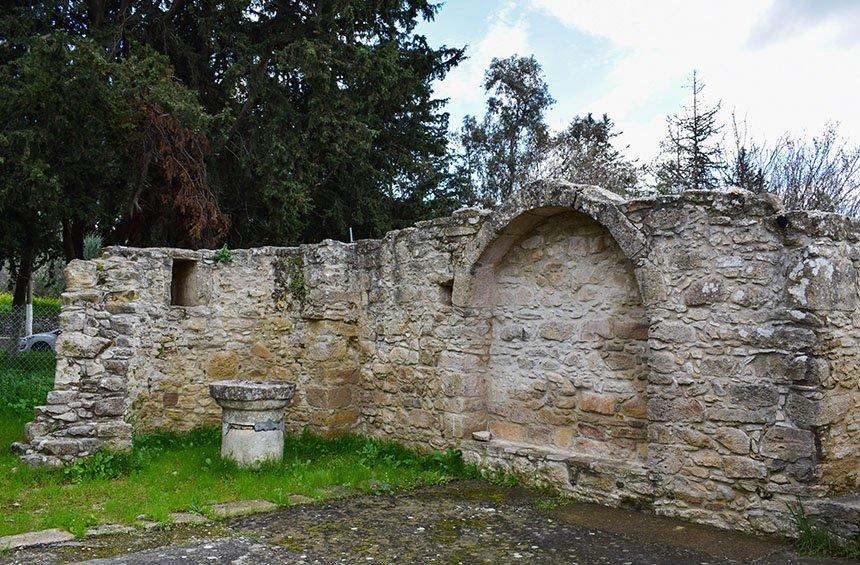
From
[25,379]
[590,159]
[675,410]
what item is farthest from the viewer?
[590,159]

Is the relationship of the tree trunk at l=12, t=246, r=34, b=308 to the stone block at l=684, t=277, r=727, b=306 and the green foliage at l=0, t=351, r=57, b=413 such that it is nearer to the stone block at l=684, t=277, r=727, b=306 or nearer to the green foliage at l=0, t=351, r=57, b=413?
the green foliage at l=0, t=351, r=57, b=413

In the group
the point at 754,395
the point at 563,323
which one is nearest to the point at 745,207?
the point at 754,395

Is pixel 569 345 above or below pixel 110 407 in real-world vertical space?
above

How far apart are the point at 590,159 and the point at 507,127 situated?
4.90 m

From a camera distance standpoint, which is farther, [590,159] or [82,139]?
[590,159]

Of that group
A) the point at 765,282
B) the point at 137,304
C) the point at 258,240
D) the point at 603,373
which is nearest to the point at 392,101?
the point at 258,240

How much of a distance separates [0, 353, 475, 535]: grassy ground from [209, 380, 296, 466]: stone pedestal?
0.14 meters

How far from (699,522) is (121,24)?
11679mm

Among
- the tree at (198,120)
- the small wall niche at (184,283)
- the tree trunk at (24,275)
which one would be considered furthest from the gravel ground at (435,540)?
the tree trunk at (24,275)

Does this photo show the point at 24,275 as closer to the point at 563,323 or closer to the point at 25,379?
the point at 25,379

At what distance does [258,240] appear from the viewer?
14.2m

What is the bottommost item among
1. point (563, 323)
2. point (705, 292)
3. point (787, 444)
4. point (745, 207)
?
point (787, 444)

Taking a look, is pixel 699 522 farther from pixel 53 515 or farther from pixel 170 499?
pixel 53 515

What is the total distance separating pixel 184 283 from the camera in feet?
28.1
